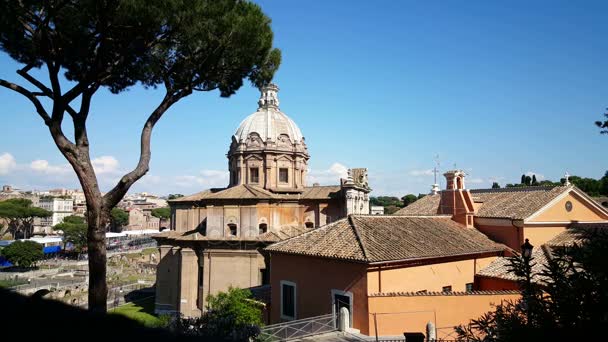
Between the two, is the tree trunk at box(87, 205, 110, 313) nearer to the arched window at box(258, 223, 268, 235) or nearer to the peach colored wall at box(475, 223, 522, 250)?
the arched window at box(258, 223, 268, 235)

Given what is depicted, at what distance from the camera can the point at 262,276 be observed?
70.3 feet

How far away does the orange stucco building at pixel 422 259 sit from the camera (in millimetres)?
12438

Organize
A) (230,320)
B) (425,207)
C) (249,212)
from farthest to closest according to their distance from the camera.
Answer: (425,207) < (249,212) < (230,320)

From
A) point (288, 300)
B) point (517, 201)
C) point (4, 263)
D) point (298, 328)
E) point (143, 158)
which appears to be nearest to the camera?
point (143, 158)

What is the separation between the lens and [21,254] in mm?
43812

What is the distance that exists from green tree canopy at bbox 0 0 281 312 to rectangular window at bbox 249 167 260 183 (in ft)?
54.6

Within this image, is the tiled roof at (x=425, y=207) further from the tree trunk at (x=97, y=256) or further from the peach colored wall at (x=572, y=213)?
the tree trunk at (x=97, y=256)

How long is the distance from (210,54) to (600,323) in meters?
9.32

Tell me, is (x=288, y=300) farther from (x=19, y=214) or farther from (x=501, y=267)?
(x=19, y=214)

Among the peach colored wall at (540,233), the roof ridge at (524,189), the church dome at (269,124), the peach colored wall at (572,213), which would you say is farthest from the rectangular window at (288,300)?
the church dome at (269,124)

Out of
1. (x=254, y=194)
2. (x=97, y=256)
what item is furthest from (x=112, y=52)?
(x=254, y=194)

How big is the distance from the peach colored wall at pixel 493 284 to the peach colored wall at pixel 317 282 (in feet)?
19.2

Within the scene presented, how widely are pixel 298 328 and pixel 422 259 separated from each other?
471cm

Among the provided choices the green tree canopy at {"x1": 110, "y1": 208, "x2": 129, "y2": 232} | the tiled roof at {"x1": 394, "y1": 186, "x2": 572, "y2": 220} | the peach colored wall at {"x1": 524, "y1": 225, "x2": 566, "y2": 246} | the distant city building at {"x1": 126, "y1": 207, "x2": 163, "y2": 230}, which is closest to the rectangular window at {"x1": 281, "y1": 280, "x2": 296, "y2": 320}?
the tiled roof at {"x1": 394, "y1": 186, "x2": 572, "y2": 220}
